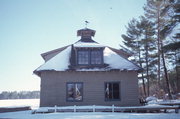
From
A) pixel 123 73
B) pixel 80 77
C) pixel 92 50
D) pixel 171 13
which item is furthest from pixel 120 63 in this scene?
pixel 171 13

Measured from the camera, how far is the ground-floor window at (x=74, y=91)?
14875 millimetres

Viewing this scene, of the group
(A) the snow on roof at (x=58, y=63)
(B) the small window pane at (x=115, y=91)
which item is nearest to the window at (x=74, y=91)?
(A) the snow on roof at (x=58, y=63)

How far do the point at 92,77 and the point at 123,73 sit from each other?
120 inches

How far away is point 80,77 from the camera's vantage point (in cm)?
1509

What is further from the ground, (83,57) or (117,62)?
(83,57)

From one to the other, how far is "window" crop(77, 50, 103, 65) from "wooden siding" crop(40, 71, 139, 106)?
126cm

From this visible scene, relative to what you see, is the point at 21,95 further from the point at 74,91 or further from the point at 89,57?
the point at 89,57

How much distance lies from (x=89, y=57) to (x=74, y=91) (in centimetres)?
370

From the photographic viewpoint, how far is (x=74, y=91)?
14.9 metres

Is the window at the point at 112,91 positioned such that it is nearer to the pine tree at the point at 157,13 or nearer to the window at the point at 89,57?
the window at the point at 89,57

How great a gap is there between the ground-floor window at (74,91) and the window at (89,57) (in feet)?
7.49

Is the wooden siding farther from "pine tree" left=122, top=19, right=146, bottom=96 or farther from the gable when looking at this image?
"pine tree" left=122, top=19, right=146, bottom=96

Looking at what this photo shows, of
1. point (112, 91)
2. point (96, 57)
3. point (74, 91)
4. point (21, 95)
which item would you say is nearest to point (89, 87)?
point (74, 91)

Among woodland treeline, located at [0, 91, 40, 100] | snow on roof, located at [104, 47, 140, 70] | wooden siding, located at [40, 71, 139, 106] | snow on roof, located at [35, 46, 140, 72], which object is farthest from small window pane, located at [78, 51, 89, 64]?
woodland treeline, located at [0, 91, 40, 100]
